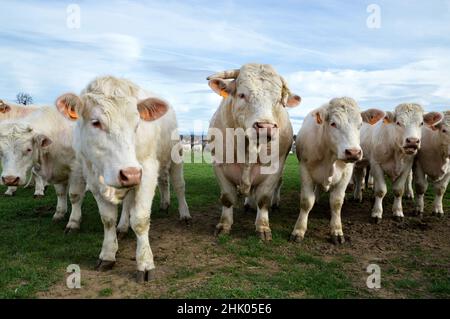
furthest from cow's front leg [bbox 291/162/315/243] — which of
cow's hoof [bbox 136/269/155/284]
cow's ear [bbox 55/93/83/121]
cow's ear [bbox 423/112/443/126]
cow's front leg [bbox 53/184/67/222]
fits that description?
cow's front leg [bbox 53/184/67/222]

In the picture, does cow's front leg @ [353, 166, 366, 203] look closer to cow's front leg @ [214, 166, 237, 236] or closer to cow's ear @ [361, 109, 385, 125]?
cow's ear @ [361, 109, 385, 125]

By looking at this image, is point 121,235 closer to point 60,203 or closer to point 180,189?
point 180,189

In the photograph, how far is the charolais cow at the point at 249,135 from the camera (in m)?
5.68

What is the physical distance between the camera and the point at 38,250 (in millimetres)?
5781

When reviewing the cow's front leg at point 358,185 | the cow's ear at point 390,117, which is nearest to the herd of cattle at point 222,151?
the cow's ear at point 390,117

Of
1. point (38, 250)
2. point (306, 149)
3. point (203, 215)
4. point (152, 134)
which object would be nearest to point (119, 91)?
point (152, 134)

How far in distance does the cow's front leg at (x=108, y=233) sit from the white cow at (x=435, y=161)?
613cm

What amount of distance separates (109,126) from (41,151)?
3366 millimetres

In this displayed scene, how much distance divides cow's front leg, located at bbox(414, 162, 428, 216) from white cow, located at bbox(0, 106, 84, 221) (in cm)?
653

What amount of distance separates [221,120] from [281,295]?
3203 millimetres

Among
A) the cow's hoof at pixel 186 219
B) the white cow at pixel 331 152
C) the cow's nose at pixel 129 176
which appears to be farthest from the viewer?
the cow's hoof at pixel 186 219

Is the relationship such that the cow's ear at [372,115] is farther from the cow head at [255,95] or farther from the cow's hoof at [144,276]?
the cow's hoof at [144,276]

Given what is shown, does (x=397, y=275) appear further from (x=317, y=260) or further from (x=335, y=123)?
(x=335, y=123)

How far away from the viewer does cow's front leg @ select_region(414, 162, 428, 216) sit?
815 cm
